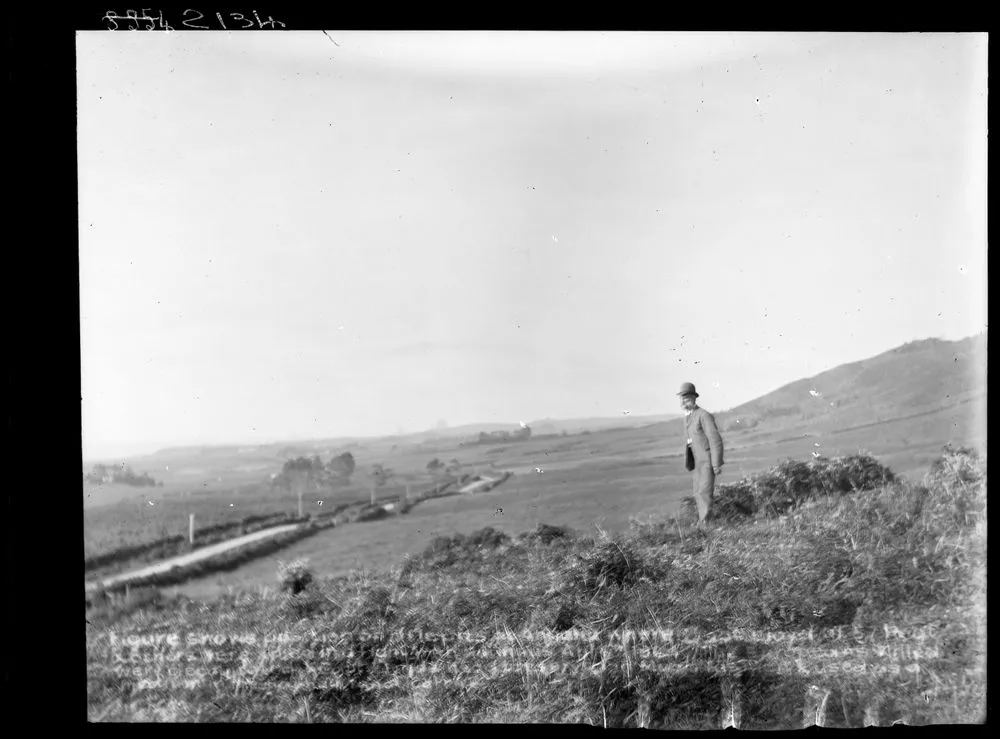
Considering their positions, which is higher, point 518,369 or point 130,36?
point 130,36

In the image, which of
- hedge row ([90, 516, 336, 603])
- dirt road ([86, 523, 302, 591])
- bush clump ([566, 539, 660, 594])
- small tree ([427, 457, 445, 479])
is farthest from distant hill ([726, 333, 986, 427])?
dirt road ([86, 523, 302, 591])

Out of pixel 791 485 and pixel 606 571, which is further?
pixel 791 485

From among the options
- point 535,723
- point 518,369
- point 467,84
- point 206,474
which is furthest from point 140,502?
point 467,84

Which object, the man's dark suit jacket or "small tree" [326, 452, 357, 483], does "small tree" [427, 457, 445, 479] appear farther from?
the man's dark suit jacket

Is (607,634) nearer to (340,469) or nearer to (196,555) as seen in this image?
(340,469)

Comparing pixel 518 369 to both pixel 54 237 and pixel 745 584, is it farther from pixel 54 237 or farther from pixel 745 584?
pixel 54 237

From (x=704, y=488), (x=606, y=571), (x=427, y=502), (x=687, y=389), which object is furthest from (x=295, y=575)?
(x=687, y=389)
